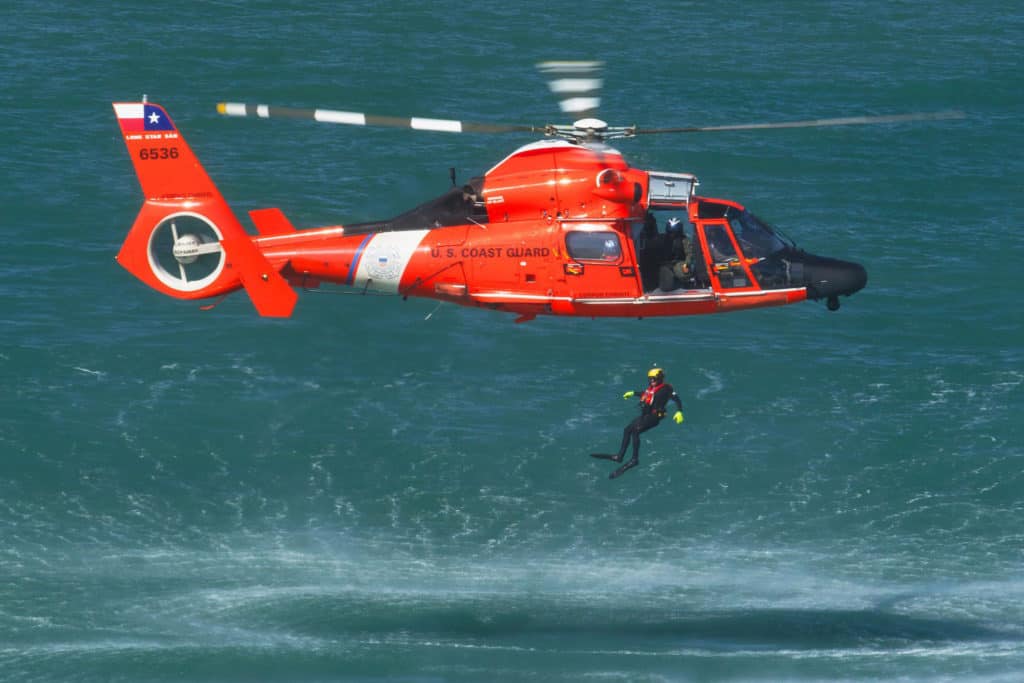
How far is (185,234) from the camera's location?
3391 cm

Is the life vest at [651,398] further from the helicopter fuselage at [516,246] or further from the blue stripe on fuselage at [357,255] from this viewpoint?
the blue stripe on fuselage at [357,255]

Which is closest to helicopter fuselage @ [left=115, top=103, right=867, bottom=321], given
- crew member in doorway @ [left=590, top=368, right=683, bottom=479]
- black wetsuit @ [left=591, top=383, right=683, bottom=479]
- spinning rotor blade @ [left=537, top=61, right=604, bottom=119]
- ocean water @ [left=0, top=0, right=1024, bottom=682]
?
crew member in doorway @ [left=590, top=368, right=683, bottom=479]

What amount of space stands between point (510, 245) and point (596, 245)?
1.73 metres

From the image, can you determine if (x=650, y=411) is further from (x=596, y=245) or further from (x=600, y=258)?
(x=596, y=245)

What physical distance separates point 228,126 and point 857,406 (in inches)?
1144

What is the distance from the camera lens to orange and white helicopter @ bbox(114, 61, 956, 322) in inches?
1304

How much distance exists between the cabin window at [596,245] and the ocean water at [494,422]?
11477 millimetres

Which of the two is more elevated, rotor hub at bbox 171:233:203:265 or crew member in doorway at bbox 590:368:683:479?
rotor hub at bbox 171:233:203:265

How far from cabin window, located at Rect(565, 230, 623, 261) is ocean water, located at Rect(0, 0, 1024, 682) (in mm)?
11477

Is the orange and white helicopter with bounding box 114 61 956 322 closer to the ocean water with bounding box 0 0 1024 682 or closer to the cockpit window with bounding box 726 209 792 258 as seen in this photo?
the cockpit window with bounding box 726 209 792 258

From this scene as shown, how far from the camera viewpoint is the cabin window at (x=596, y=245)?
3331 cm

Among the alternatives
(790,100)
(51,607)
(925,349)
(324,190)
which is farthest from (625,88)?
(51,607)

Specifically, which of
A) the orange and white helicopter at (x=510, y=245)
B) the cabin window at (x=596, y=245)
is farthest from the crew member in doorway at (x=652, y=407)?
the cabin window at (x=596, y=245)

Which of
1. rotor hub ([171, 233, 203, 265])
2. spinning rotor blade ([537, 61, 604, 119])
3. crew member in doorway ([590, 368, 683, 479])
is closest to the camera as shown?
spinning rotor blade ([537, 61, 604, 119])
